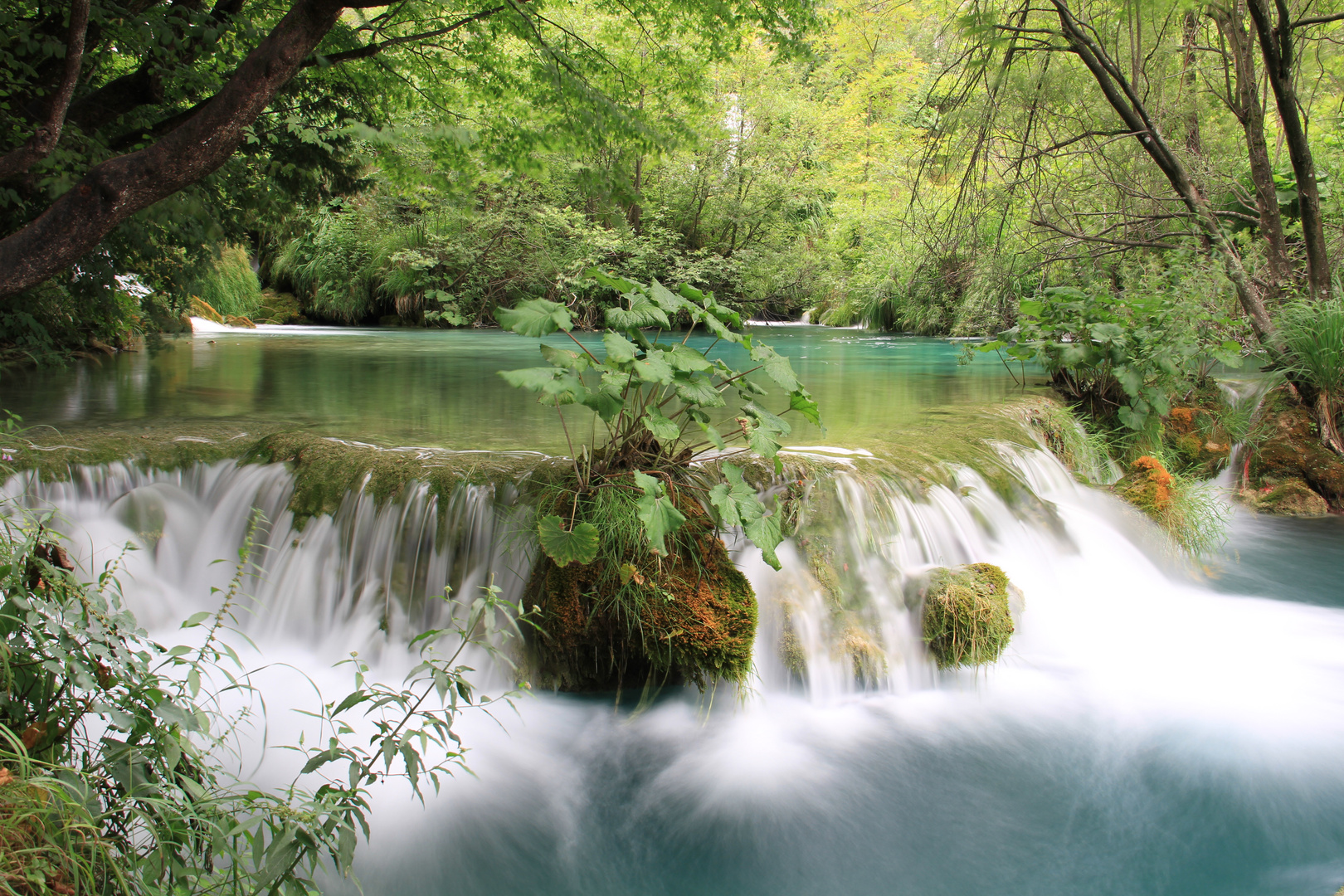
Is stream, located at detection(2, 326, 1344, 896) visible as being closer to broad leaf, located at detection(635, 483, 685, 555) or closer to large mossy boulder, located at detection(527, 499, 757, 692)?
large mossy boulder, located at detection(527, 499, 757, 692)

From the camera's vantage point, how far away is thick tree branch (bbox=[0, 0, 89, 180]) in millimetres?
3479

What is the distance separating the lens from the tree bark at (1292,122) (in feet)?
17.7

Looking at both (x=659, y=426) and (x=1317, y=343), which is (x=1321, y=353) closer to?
(x=1317, y=343)

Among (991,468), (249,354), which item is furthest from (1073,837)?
(249,354)

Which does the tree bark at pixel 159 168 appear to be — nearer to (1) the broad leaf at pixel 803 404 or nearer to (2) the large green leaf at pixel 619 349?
(2) the large green leaf at pixel 619 349

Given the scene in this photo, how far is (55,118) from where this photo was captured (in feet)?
11.9

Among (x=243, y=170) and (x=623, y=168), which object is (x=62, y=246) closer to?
(x=243, y=170)

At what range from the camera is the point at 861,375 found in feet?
32.1

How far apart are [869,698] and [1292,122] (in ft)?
17.6

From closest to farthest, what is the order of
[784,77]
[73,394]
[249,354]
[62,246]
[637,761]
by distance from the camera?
[637,761], [62,246], [73,394], [249,354], [784,77]

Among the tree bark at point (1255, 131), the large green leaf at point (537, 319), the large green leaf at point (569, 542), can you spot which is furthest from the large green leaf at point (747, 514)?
the tree bark at point (1255, 131)

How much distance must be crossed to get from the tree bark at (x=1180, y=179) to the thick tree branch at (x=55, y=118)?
620cm

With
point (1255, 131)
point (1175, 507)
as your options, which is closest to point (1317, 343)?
point (1255, 131)

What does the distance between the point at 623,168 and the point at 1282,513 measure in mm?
6186
